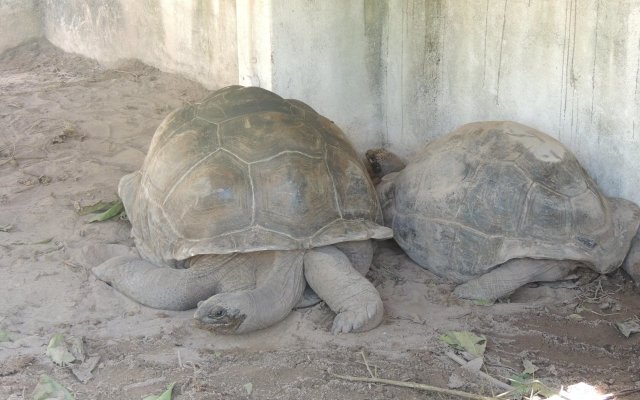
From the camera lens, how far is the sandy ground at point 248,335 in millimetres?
3494

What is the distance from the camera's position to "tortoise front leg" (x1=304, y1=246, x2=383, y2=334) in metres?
3.93

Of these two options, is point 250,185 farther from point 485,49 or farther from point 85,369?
point 485,49

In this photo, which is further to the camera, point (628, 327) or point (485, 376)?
point (628, 327)

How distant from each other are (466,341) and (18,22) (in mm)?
6996

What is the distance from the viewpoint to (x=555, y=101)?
488 centimetres

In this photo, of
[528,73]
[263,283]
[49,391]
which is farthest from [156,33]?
[49,391]

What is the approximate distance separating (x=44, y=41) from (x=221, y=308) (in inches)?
252

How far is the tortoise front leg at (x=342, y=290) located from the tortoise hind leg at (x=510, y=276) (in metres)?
0.59

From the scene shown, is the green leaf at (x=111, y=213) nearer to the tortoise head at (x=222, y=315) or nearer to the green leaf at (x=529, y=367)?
the tortoise head at (x=222, y=315)

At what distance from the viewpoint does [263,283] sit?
4.13m

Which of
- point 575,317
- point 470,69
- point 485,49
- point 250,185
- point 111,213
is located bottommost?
point 575,317

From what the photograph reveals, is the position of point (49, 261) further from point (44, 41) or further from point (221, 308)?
point (44, 41)

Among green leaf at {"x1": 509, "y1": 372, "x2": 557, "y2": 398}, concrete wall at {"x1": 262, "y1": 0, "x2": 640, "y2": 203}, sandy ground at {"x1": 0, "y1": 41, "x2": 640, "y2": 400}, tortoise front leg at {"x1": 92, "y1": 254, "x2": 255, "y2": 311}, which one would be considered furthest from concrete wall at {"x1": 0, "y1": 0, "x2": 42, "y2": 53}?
green leaf at {"x1": 509, "y1": 372, "x2": 557, "y2": 398}

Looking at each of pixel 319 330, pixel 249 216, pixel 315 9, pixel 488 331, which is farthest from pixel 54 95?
pixel 488 331
